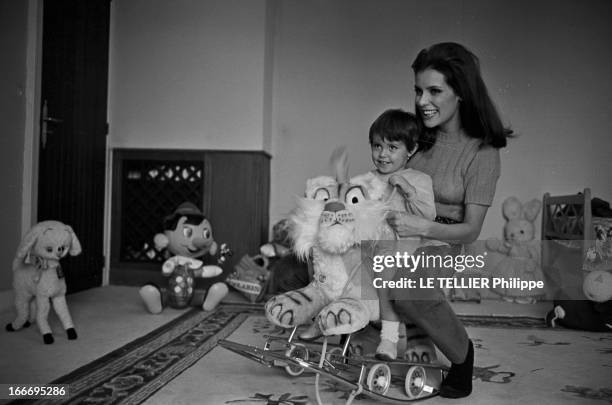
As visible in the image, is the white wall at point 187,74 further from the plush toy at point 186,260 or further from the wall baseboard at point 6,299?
the wall baseboard at point 6,299

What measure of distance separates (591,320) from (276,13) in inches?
108

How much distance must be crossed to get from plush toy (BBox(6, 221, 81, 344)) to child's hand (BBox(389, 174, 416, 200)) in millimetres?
1366

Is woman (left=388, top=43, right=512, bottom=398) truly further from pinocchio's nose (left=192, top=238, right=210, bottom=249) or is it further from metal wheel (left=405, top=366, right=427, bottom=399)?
pinocchio's nose (left=192, top=238, right=210, bottom=249)

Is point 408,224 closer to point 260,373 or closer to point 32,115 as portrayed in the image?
point 260,373

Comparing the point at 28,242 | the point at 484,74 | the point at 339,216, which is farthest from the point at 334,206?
the point at 484,74

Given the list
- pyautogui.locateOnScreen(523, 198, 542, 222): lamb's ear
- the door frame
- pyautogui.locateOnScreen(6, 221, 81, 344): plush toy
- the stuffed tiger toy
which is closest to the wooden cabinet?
the door frame

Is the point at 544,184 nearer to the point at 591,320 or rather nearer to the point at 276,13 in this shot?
the point at 591,320

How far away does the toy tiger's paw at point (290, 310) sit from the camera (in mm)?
1382

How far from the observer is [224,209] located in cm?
339

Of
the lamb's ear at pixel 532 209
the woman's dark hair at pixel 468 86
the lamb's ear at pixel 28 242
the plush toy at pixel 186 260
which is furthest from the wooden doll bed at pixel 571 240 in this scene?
the lamb's ear at pixel 28 242

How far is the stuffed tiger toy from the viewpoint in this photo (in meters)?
1.40

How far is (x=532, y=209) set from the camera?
346cm

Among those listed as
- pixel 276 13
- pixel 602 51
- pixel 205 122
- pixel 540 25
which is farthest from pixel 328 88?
pixel 602 51

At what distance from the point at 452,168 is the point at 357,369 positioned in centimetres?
63
